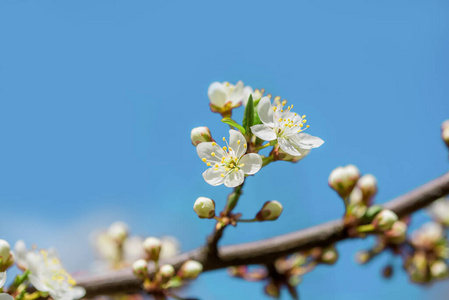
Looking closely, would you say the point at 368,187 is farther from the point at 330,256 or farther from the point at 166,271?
the point at 166,271

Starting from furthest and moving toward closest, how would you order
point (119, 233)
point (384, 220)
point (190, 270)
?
point (119, 233) < point (384, 220) < point (190, 270)

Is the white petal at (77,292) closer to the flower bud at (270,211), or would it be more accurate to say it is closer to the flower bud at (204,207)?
the flower bud at (204,207)

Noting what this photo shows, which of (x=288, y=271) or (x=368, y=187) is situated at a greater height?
(x=368, y=187)

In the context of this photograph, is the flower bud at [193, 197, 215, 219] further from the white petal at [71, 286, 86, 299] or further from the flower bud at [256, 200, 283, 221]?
the white petal at [71, 286, 86, 299]

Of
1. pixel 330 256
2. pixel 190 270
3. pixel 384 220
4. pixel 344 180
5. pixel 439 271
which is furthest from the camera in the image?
pixel 439 271

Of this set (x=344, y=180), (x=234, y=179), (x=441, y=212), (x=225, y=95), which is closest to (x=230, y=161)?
(x=234, y=179)

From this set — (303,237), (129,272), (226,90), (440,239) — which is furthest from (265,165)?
(440,239)

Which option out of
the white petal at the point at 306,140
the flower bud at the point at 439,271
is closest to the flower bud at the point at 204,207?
the white petal at the point at 306,140
